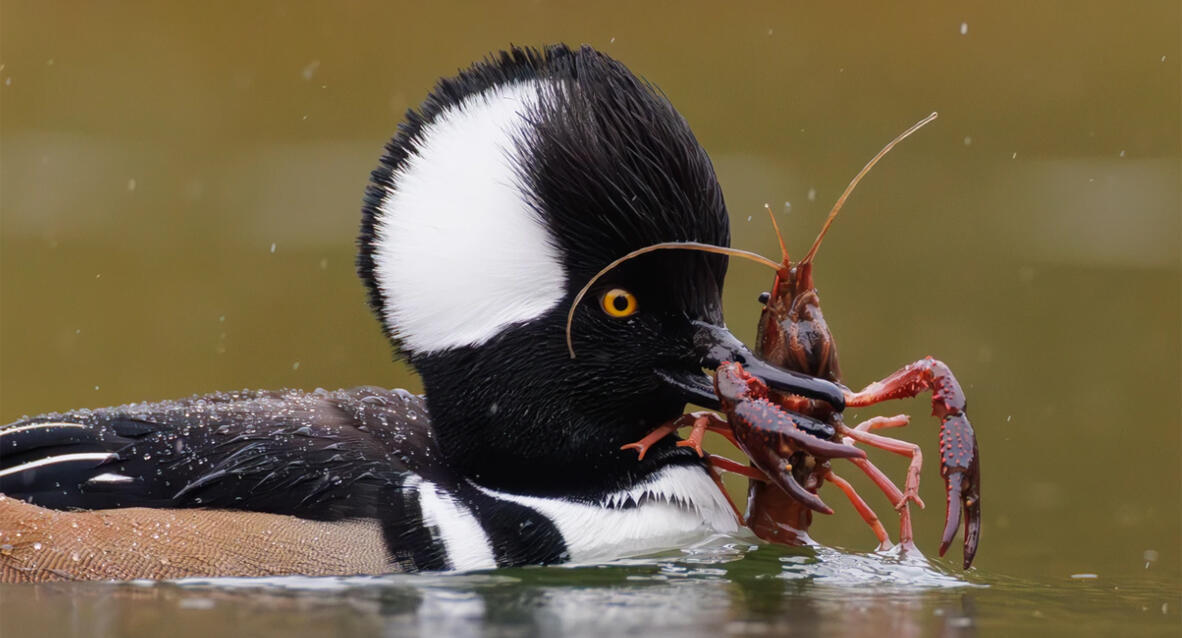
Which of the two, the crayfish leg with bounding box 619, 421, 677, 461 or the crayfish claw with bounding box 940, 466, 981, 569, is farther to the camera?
the crayfish leg with bounding box 619, 421, 677, 461

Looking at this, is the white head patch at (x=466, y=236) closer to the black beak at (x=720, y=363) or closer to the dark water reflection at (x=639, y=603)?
the black beak at (x=720, y=363)

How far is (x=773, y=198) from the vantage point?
7965mm

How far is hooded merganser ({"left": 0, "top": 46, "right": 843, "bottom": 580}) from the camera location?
3.75 metres

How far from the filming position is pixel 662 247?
381 cm

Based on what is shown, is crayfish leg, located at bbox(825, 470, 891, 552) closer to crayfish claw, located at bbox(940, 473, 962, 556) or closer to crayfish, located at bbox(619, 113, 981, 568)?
crayfish, located at bbox(619, 113, 981, 568)

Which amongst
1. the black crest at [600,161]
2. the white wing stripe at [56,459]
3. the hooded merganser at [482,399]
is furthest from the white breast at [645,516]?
the white wing stripe at [56,459]

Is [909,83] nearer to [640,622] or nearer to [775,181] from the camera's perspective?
Result: [775,181]

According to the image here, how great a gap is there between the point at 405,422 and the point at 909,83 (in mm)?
5171

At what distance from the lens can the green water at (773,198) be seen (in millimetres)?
7203

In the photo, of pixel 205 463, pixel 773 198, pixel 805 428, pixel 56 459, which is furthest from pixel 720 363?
pixel 773 198

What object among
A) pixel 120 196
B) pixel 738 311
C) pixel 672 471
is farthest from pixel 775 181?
pixel 672 471

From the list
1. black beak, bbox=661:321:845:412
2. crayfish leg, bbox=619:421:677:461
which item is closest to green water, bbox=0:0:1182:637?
crayfish leg, bbox=619:421:677:461

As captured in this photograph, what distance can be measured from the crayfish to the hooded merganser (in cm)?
10

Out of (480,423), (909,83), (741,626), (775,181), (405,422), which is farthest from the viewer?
(909,83)
